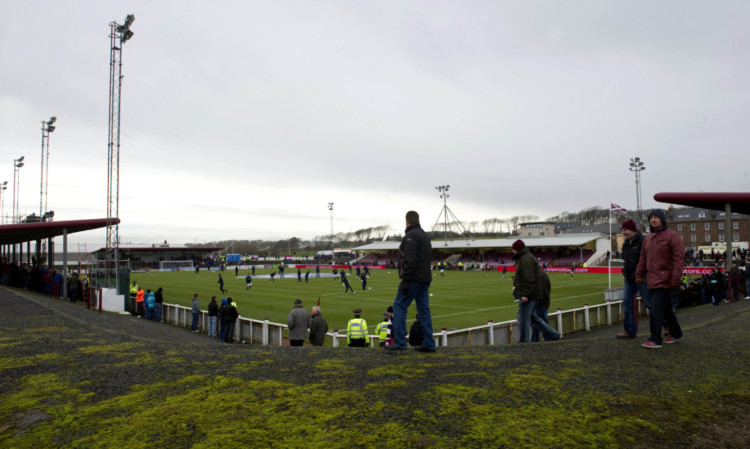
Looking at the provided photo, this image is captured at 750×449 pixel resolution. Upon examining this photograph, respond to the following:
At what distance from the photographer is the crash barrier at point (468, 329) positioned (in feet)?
41.7

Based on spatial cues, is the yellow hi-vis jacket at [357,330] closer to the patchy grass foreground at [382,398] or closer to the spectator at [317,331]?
the spectator at [317,331]

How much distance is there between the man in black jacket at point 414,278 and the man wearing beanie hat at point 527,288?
2358 mm

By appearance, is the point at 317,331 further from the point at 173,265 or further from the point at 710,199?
the point at 173,265

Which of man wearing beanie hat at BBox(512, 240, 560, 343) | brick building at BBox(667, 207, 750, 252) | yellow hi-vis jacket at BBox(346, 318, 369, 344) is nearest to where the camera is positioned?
man wearing beanie hat at BBox(512, 240, 560, 343)

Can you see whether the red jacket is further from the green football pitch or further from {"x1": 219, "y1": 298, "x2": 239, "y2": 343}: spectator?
{"x1": 219, "y1": 298, "x2": 239, "y2": 343}: spectator

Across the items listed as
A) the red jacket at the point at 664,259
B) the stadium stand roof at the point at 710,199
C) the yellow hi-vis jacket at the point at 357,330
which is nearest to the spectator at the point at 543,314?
the red jacket at the point at 664,259

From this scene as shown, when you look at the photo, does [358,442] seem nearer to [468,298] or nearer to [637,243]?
[637,243]

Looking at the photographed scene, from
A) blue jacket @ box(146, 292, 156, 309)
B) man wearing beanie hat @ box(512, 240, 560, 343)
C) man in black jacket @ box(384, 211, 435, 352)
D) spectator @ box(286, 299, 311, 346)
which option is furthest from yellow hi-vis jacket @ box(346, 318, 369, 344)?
blue jacket @ box(146, 292, 156, 309)

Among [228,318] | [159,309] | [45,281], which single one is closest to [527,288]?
[228,318]

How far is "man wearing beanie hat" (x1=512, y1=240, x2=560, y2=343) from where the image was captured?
757 centimetres

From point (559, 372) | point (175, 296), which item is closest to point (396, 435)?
point (559, 372)

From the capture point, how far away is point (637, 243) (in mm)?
7008

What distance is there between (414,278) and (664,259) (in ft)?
10.4

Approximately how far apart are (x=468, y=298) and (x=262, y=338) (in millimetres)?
17529
